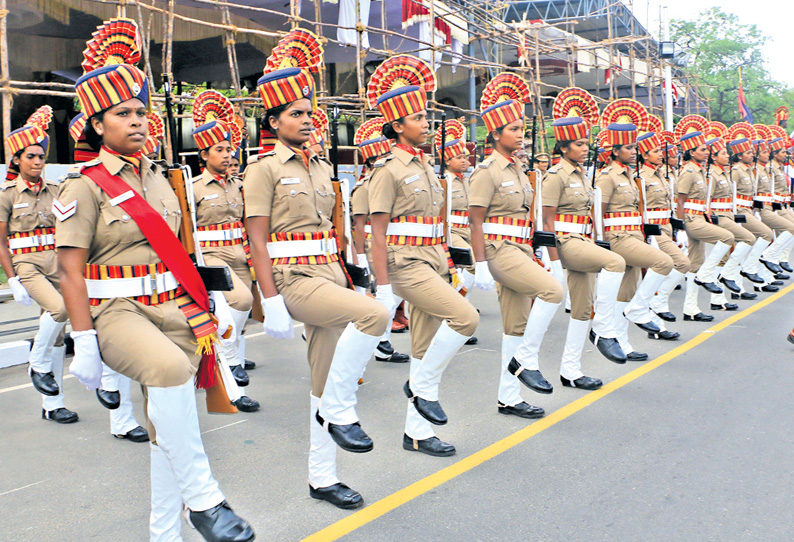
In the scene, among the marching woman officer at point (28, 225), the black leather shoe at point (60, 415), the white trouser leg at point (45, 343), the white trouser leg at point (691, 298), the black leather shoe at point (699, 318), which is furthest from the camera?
the white trouser leg at point (691, 298)

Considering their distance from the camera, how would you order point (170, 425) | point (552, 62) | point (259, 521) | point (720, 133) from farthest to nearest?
point (552, 62), point (720, 133), point (259, 521), point (170, 425)

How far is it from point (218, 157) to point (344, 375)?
354 cm

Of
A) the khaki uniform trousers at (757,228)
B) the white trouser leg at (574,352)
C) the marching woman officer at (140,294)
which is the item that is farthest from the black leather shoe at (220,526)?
the khaki uniform trousers at (757,228)

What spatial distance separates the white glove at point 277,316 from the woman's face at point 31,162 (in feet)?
11.7

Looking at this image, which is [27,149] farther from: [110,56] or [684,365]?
[684,365]

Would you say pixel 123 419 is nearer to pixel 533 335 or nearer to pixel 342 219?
pixel 342 219

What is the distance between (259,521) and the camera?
373 centimetres

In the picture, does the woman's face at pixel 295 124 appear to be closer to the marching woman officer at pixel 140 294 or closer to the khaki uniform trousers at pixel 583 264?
the marching woman officer at pixel 140 294

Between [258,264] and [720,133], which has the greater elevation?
[720,133]

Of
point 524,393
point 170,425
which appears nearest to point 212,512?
point 170,425

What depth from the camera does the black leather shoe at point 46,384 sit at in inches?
220

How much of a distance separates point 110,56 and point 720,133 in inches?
401

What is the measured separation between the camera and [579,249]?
6332mm

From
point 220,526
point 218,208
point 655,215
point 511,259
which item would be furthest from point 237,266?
point 655,215
